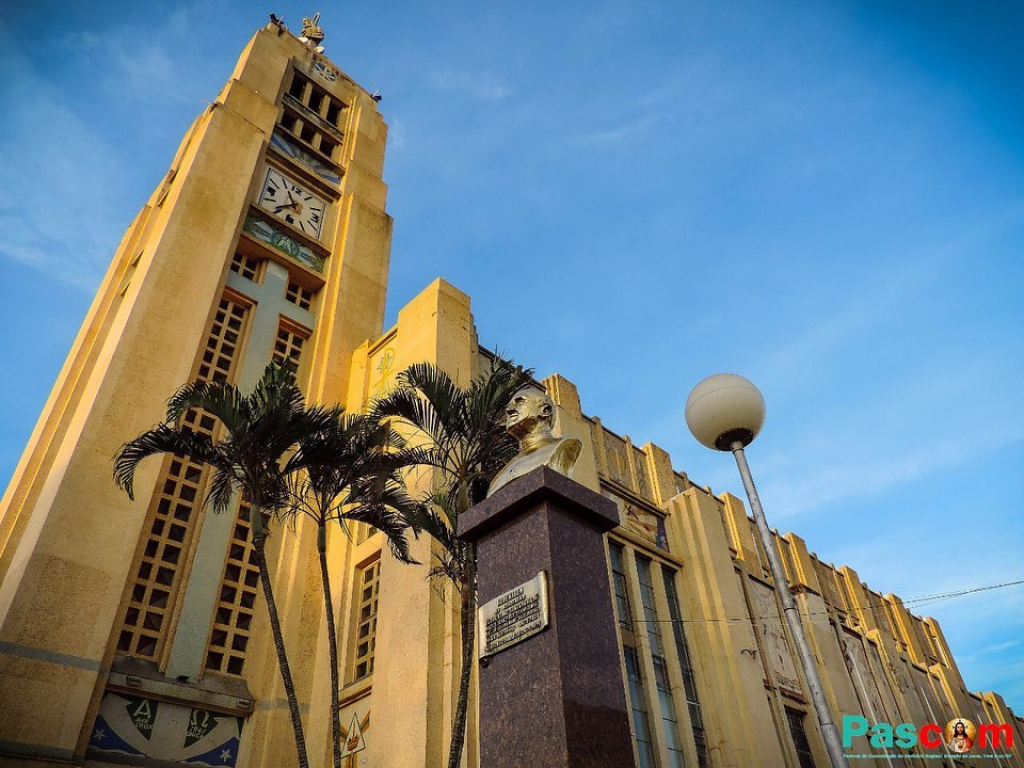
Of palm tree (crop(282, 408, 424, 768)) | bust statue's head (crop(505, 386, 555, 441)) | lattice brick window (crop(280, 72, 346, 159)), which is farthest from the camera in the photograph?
lattice brick window (crop(280, 72, 346, 159))

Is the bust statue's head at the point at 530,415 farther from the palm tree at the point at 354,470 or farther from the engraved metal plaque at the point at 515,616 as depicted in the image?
the palm tree at the point at 354,470

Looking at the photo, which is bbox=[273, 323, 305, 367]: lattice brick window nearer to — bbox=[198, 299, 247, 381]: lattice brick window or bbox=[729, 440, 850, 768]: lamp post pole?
bbox=[198, 299, 247, 381]: lattice brick window

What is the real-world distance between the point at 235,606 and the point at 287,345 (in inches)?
303

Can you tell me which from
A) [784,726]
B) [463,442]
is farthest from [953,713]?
[463,442]

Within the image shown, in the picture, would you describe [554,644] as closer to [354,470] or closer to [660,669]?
[354,470]

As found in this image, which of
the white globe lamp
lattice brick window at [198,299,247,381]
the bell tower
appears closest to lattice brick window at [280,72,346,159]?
the bell tower

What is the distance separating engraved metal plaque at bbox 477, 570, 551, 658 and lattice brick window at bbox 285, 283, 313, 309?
17679mm

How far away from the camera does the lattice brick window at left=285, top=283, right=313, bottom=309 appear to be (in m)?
22.8

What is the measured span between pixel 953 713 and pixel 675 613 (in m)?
19.3

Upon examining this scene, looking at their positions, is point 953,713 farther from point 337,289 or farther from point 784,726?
point 337,289

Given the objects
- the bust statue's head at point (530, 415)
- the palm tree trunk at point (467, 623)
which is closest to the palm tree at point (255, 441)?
the palm tree trunk at point (467, 623)

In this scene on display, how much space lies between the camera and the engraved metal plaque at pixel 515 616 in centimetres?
602

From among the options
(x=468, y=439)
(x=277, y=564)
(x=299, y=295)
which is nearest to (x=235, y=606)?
(x=277, y=564)

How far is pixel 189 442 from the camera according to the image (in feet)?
39.7
